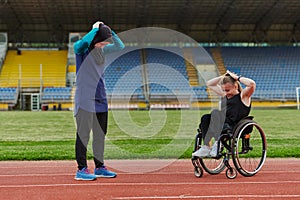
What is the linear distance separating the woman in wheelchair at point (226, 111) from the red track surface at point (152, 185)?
496mm

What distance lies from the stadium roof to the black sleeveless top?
33.7 meters

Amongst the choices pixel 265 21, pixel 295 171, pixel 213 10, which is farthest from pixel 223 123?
pixel 265 21

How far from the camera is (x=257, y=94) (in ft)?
134

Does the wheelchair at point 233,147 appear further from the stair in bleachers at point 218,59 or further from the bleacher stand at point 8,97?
the stair in bleachers at point 218,59

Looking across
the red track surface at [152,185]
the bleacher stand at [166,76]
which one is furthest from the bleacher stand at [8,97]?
the red track surface at [152,185]

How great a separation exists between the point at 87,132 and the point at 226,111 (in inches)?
70.4

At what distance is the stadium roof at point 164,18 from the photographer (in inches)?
1586

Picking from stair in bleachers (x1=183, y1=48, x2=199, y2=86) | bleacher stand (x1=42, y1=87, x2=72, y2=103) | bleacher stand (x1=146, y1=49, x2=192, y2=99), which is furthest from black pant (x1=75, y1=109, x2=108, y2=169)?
stair in bleachers (x1=183, y1=48, x2=199, y2=86)

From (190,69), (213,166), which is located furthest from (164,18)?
(213,166)

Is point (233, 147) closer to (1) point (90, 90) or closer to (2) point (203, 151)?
(2) point (203, 151)

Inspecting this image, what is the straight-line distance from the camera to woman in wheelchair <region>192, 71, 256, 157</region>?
6145mm

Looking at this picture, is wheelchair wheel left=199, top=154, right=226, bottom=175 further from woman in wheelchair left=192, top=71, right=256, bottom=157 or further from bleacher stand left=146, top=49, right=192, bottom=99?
bleacher stand left=146, top=49, right=192, bottom=99

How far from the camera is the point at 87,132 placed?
619 cm

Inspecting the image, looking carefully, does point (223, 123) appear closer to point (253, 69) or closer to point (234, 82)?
point (234, 82)
